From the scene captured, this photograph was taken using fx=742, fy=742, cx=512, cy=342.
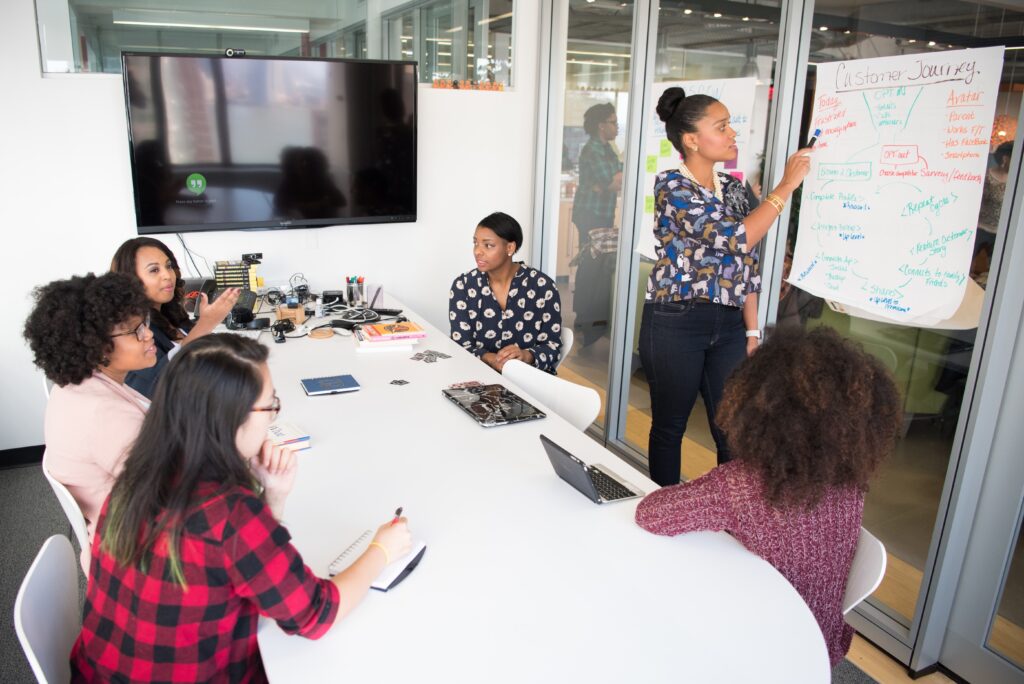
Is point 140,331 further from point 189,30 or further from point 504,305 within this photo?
point 189,30

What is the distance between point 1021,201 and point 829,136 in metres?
0.73

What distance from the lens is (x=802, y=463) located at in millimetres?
1362

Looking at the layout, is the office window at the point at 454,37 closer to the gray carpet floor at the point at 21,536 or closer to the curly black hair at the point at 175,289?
the curly black hair at the point at 175,289

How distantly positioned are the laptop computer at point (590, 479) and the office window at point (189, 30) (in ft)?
9.89

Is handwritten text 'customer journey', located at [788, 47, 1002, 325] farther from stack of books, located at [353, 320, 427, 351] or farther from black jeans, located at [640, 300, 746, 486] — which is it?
stack of books, located at [353, 320, 427, 351]

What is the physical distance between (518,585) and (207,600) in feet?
1.85

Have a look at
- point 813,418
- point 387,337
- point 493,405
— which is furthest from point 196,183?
point 813,418

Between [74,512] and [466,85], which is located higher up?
[466,85]

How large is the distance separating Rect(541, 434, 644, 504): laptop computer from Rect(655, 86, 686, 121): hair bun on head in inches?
53.7

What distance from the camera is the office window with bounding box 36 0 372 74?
346cm

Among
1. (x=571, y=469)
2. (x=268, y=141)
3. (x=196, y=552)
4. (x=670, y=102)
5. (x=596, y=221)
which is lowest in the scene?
(x=571, y=469)

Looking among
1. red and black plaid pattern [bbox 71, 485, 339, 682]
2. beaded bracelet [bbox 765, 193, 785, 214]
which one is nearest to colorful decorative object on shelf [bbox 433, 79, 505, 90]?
beaded bracelet [bbox 765, 193, 785, 214]

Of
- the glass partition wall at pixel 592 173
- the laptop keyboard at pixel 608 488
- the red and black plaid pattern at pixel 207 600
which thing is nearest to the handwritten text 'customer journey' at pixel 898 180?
the laptop keyboard at pixel 608 488

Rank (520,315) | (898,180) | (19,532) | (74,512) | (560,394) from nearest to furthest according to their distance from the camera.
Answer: (74,512)
(898,180)
(560,394)
(19,532)
(520,315)
